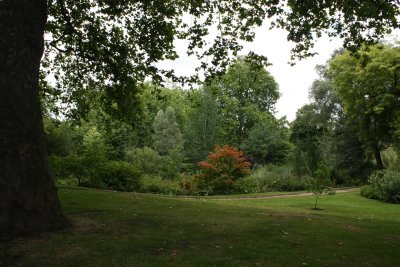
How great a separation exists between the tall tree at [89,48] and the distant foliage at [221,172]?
11257 millimetres

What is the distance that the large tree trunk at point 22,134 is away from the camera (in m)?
6.34

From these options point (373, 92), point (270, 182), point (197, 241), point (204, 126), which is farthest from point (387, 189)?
point (204, 126)

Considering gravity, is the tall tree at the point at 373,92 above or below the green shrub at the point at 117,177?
above

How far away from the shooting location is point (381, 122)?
3073cm

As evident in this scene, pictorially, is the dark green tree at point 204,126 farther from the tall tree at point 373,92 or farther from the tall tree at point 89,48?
the tall tree at point 89,48

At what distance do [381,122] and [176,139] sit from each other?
21570 mm

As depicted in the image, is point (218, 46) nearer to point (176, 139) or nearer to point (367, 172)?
point (367, 172)

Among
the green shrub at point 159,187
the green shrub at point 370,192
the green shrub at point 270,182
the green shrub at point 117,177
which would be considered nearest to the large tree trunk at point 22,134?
the green shrub at point 117,177

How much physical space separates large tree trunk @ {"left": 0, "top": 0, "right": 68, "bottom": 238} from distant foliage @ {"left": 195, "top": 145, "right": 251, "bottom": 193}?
16.8 m

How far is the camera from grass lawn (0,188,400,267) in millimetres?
5926

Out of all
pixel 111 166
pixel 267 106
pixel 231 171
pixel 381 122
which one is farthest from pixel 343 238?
pixel 267 106

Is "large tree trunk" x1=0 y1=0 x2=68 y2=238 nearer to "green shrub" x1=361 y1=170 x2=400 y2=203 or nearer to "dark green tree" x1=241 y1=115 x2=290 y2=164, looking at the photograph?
"green shrub" x1=361 y1=170 x2=400 y2=203

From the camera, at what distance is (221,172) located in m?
24.2

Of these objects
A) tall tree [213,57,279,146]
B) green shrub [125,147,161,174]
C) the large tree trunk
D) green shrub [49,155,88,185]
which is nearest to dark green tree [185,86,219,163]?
tall tree [213,57,279,146]
